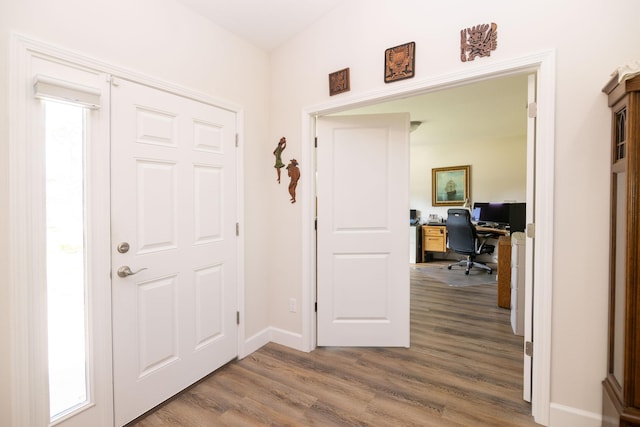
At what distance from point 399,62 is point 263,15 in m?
1.07

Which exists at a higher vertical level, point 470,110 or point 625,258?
point 470,110

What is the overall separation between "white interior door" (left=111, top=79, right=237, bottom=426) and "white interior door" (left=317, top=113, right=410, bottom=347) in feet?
2.49

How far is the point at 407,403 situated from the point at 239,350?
4.27 ft

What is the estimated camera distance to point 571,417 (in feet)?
5.16

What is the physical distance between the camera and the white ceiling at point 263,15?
205 centimetres

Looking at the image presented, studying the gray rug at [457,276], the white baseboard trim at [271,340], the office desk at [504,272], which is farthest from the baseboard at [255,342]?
the gray rug at [457,276]

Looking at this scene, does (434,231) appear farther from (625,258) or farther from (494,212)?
(625,258)

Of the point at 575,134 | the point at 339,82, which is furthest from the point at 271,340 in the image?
the point at 575,134

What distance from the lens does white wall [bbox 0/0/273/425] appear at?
4.18 ft

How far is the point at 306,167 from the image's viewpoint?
245cm

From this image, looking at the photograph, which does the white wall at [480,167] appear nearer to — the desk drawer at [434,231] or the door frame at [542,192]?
the desk drawer at [434,231]

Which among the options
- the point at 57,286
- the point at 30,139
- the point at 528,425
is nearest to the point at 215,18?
the point at 30,139

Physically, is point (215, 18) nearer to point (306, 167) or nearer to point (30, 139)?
point (306, 167)

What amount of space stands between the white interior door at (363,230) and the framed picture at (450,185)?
4191 mm
